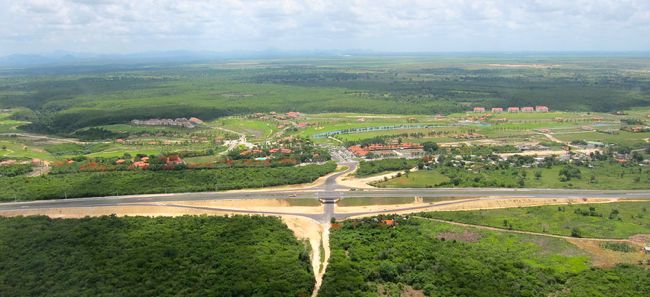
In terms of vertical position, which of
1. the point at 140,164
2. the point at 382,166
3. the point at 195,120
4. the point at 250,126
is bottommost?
the point at 382,166

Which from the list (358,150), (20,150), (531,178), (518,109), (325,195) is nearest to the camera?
(325,195)

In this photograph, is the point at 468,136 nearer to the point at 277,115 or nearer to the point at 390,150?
the point at 390,150

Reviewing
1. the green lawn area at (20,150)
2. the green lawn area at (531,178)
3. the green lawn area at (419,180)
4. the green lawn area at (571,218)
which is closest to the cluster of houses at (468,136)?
the green lawn area at (531,178)

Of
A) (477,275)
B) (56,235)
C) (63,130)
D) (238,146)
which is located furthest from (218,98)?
(477,275)

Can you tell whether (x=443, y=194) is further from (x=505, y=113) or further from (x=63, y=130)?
(x=63, y=130)

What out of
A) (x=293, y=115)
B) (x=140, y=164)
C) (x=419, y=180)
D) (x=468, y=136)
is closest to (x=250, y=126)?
(x=293, y=115)
